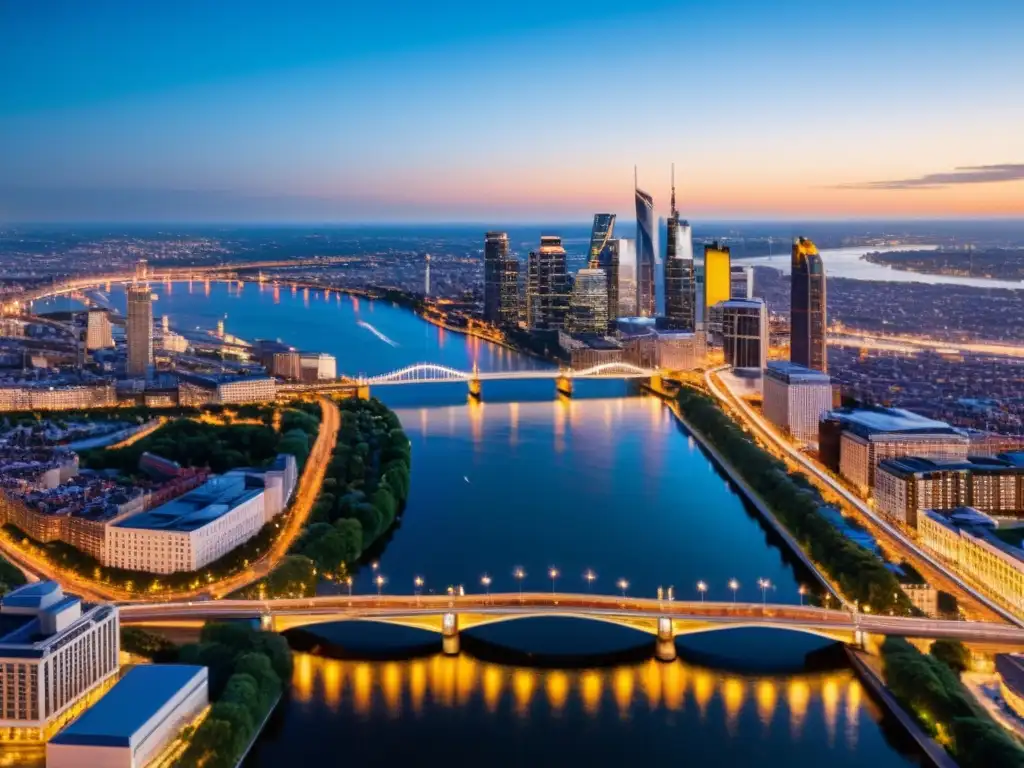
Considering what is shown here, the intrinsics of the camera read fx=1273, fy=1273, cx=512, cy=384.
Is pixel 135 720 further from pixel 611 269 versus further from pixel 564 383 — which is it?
pixel 611 269

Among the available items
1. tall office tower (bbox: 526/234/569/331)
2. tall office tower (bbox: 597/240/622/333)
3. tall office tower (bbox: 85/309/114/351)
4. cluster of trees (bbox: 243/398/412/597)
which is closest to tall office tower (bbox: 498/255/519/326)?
tall office tower (bbox: 526/234/569/331)

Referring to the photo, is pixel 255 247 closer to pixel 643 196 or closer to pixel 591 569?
pixel 643 196

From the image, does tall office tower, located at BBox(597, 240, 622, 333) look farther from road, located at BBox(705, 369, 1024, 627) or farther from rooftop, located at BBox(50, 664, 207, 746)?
rooftop, located at BBox(50, 664, 207, 746)

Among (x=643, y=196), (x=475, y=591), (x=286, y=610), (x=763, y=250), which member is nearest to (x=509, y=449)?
(x=475, y=591)

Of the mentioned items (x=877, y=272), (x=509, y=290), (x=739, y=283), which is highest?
(x=877, y=272)

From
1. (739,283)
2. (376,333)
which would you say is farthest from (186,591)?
(739,283)

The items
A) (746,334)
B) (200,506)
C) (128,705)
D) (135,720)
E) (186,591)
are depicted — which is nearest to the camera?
(135,720)
